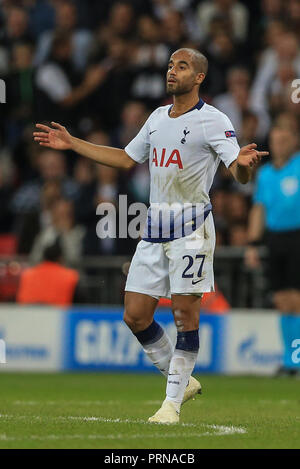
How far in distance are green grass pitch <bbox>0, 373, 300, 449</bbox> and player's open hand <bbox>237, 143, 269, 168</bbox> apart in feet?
5.20

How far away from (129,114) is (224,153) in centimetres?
836

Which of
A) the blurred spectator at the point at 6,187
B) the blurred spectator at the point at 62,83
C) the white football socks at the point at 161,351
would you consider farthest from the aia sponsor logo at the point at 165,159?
the blurred spectator at the point at 62,83

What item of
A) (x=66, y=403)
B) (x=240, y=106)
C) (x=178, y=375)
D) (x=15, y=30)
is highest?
(x=15, y=30)

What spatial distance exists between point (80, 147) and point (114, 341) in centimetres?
570

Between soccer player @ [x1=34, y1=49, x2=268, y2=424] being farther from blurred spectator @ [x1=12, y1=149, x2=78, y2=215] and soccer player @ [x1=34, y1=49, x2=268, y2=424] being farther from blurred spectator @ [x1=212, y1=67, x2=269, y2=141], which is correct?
blurred spectator @ [x1=12, y1=149, x2=78, y2=215]

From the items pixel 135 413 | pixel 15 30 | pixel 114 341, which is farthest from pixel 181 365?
pixel 15 30

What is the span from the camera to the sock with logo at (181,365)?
685 cm

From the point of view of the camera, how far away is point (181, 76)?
6996 mm

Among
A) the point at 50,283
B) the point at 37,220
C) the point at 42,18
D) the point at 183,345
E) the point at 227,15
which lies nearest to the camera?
the point at 183,345

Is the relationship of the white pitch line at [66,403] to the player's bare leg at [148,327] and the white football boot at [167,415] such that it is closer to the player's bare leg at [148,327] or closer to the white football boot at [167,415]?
the player's bare leg at [148,327]

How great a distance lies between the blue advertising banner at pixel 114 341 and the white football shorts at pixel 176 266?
5.62 metres

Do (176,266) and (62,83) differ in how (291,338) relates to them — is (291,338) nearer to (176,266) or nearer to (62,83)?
(176,266)

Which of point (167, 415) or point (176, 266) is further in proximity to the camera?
point (176, 266)

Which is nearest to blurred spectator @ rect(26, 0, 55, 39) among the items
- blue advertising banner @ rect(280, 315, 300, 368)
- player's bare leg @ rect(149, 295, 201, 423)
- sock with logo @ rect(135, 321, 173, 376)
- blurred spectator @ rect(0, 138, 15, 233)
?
blurred spectator @ rect(0, 138, 15, 233)
